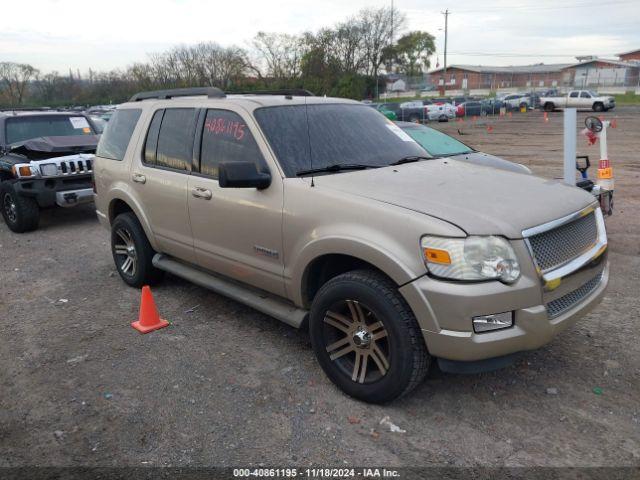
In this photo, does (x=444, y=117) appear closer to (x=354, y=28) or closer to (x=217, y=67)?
(x=217, y=67)

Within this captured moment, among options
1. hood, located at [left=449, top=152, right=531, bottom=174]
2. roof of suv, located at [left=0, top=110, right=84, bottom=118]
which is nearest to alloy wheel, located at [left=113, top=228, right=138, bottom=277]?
hood, located at [left=449, top=152, right=531, bottom=174]

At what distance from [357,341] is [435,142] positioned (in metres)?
5.85

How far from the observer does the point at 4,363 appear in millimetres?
4094

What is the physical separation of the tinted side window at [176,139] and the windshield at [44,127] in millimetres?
5734

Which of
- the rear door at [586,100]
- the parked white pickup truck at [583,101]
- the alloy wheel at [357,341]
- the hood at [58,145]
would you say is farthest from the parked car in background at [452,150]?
the rear door at [586,100]

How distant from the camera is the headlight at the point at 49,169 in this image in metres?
8.23

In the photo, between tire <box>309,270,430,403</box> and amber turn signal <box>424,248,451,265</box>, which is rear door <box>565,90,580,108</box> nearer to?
tire <box>309,270,430,403</box>

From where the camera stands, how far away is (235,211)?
3.93 meters

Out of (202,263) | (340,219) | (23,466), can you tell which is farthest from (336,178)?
(23,466)

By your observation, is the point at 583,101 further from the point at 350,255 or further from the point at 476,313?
the point at 476,313

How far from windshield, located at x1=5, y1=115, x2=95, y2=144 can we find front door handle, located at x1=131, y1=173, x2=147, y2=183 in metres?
5.41

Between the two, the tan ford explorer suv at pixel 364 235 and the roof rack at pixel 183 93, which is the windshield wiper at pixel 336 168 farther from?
the roof rack at pixel 183 93

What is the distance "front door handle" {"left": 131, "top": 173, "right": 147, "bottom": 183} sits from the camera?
4914 millimetres

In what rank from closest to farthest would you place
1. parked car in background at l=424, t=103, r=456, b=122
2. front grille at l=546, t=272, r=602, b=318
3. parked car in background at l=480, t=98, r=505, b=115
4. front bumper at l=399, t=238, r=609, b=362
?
front bumper at l=399, t=238, r=609, b=362
front grille at l=546, t=272, r=602, b=318
parked car in background at l=424, t=103, r=456, b=122
parked car in background at l=480, t=98, r=505, b=115
